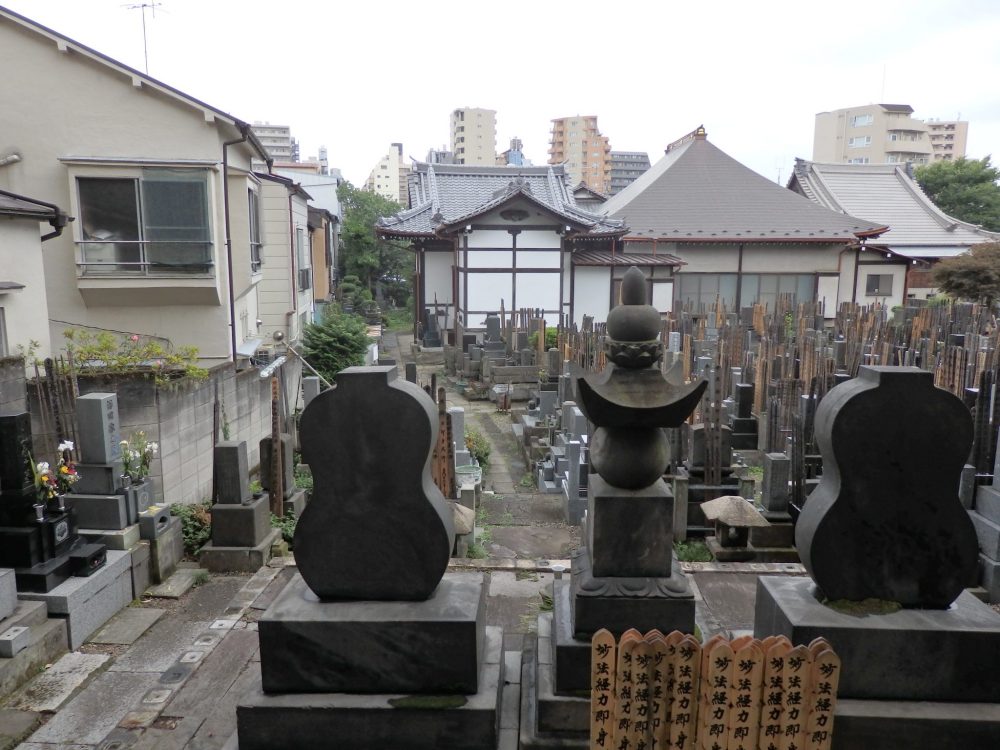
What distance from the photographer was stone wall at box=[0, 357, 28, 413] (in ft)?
21.1

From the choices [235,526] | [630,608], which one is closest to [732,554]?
[630,608]

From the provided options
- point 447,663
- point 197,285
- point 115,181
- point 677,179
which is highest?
point 677,179

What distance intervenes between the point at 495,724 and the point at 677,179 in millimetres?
29280

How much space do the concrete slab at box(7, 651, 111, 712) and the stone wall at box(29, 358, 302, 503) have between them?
99.3 inches

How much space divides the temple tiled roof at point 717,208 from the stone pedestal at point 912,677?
77.8 ft

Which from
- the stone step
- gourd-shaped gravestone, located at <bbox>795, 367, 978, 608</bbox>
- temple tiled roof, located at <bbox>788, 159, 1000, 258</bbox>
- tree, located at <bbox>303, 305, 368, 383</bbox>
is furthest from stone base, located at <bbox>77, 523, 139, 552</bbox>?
temple tiled roof, located at <bbox>788, 159, 1000, 258</bbox>

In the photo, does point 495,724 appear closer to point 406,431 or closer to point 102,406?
point 406,431

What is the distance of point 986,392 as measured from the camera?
276 inches

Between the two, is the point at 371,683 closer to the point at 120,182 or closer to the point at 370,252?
the point at 120,182

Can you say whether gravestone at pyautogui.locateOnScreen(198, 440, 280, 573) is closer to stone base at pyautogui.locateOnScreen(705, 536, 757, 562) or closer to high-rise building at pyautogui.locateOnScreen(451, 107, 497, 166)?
stone base at pyautogui.locateOnScreen(705, 536, 757, 562)

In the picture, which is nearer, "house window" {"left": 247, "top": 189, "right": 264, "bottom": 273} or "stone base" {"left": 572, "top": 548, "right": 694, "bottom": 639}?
"stone base" {"left": 572, "top": 548, "right": 694, "bottom": 639}

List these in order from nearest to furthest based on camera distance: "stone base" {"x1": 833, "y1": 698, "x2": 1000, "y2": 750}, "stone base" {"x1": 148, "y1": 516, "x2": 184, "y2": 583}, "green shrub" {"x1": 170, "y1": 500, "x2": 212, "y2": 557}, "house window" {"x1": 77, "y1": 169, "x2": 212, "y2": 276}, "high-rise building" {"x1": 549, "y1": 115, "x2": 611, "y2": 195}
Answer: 1. "stone base" {"x1": 833, "y1": 698, "x2": 1000, "y2": 750}
2. "stone base" {"x1": 148, "y1": 516, "x2": 184, "y2": 583}
3. "green shrub" {"x1": 170, "y1": 500, "x2": 212, "y2": 557}
4. "house window" {"x1": 77, "y1": 169, "x2": 212, "y2": 276}
5. "high-rise building" {"x1": 549, "y1": 115, "x2": 611, "y2": 195}

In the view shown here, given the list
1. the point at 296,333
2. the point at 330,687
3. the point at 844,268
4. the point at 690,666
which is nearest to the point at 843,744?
the point at 690,666

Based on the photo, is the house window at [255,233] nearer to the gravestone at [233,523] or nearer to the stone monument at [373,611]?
the gravestone at [233,523]
